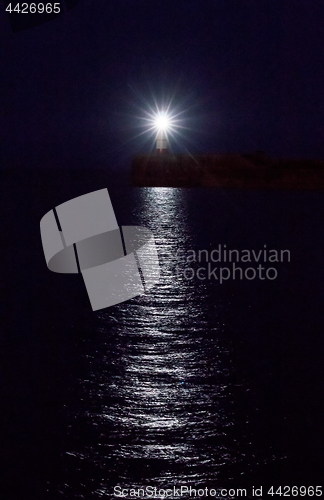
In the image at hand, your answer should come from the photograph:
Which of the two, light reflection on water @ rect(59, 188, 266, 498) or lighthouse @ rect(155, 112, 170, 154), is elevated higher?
lighthouse @ rect(155, 112, 170, 154)

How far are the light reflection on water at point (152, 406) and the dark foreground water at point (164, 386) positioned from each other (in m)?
0.02

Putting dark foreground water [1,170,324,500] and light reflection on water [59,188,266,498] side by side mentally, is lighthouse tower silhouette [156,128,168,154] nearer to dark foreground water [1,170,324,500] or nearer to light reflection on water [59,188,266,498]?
dark foreground water [1,170,324,500]

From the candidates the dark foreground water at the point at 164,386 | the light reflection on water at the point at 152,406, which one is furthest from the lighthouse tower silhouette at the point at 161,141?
the light reflection on water at the point at 152,406

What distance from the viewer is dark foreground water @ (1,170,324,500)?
4.56m

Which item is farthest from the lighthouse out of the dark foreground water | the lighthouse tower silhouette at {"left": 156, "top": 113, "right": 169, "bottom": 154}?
the dark foreground water

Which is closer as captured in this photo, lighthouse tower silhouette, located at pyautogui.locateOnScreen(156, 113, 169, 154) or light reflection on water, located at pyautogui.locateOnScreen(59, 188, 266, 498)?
light reflection on water, located at pyautogui.locateOnScreen(59, 188, 266, 498)

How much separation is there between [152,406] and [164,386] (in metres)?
0.53

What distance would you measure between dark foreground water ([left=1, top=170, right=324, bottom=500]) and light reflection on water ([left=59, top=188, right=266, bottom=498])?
16mm

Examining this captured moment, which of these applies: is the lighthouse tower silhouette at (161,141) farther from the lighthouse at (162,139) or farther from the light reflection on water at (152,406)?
the light reflection on water at (152,406)

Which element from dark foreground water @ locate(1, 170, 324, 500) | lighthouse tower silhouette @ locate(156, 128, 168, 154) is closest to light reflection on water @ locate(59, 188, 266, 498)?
dark foreground water @ locate(1, 170, 324, 500)

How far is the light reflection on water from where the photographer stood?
452 centimetres

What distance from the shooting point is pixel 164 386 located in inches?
245

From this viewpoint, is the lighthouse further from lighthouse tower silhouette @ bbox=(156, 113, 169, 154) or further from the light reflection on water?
the light reflection on water

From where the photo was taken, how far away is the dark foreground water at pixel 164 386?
4.56m
